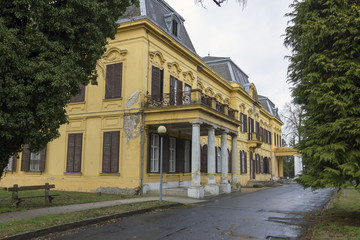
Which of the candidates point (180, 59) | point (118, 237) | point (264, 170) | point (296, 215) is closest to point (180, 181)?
point (180, 59)

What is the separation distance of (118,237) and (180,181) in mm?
12814

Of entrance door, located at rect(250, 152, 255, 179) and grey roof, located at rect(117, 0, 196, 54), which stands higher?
grey roof, located at rect(117, 0, 196, 54)

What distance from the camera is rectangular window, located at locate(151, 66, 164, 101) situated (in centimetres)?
1784

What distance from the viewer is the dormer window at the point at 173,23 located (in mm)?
20156

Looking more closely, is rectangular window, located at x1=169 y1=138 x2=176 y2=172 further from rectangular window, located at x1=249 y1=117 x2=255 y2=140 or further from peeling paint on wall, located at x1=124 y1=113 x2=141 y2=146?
rectangular window, located at x1=249 y1=117 x2=255 y2=140

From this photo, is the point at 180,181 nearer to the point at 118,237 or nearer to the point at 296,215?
the point at 296,215

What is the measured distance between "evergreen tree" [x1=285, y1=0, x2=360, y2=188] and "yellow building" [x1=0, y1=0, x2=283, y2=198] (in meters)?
7.24

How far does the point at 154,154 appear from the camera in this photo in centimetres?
1755

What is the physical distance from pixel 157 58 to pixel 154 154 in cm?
546

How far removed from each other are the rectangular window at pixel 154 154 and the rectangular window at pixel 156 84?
2177 mm

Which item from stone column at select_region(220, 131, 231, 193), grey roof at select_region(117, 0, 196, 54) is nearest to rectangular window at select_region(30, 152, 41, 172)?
grey roof at select_region(117, 0, 196, 54)

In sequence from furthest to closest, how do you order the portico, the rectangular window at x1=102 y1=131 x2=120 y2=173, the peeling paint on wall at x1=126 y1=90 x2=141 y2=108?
the peeling paint on wall at x1=126 y1=90 x2=141 y2=108
the rectangular window at x1=102 y1=131 x2=120 y2=173
the portico

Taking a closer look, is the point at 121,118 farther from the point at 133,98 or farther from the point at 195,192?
the point at 195,192

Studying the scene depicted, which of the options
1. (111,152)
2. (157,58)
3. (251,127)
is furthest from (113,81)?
(251,127)
